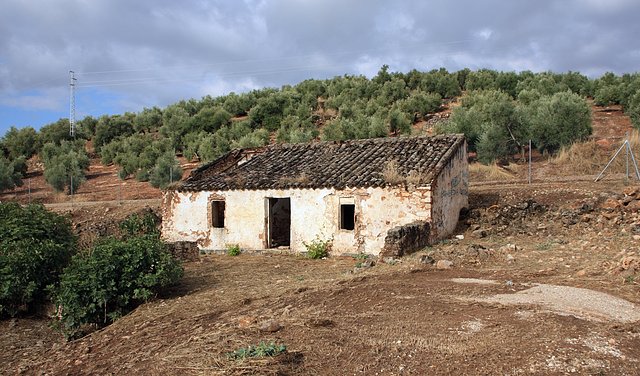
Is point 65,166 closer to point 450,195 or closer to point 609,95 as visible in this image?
point 450,195

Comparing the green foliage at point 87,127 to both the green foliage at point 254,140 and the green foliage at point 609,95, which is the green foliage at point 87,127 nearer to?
the green foliage at point 254,140

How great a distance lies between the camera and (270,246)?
16594 mm

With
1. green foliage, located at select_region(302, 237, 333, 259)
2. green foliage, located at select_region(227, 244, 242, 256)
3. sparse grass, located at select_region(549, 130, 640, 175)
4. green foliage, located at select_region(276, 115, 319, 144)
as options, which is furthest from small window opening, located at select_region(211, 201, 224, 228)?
green foliage, located at select_region(276, 115, 319, 144)

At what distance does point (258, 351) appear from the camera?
5.66 metres

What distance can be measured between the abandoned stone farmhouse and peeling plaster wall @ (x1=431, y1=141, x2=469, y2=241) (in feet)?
0.10

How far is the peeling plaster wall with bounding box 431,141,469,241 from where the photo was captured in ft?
47.9

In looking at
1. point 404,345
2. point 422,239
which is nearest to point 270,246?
point 422,239

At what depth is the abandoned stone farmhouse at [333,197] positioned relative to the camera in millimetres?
14414

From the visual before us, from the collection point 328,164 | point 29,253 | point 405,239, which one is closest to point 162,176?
point 328,164

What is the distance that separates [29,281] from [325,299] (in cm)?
638

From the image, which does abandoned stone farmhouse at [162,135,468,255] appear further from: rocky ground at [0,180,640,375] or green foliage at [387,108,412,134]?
green foliage at [387,108,412,134]

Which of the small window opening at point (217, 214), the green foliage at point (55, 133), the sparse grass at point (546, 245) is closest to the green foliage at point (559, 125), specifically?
the sparse grass at point (546, 245)

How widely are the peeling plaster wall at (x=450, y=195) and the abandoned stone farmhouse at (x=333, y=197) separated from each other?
3 cm

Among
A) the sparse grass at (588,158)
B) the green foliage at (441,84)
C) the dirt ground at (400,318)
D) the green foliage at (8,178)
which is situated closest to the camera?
the dirt ground at (400,318)
